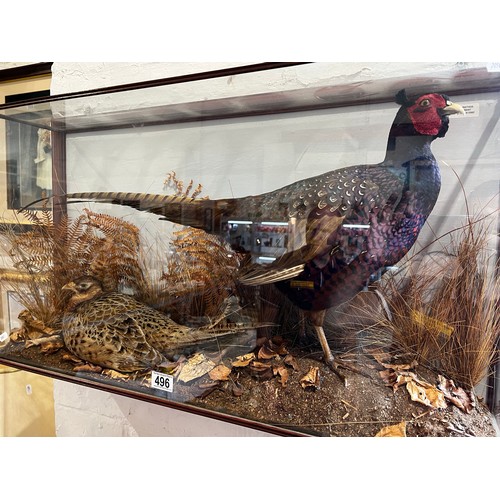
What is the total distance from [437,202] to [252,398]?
0.55m

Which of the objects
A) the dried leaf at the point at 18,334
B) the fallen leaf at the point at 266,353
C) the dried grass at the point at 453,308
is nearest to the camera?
the dried grass at the point at 453,308

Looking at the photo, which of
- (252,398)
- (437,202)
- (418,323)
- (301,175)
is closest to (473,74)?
(437,202)

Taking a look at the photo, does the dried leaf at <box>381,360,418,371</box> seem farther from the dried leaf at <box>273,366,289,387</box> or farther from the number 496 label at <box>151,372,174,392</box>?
the number 496 label at <box>151,372,174,392</box>

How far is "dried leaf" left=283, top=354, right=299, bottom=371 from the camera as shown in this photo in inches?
31.4

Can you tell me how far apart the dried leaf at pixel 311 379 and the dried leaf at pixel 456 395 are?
0.24 m

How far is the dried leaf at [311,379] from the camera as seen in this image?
77cm

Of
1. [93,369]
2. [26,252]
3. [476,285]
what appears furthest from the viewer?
[26,252]

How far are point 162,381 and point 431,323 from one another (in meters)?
0.59

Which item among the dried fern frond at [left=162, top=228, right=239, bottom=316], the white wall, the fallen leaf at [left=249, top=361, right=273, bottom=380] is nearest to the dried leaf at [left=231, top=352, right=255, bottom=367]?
the fallen leaf at [left=249, top=361, right=273, bottom=380]

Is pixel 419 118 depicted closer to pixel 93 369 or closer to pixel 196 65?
pixel 196 65

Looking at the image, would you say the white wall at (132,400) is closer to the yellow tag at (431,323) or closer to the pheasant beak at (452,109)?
the pheasant beak at (452,109)

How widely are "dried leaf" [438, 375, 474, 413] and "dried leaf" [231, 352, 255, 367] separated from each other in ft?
1.25

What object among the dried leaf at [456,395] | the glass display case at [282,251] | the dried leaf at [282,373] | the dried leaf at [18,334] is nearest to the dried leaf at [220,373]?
the glass display case at [282,251]

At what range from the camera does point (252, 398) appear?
0.79 metres
